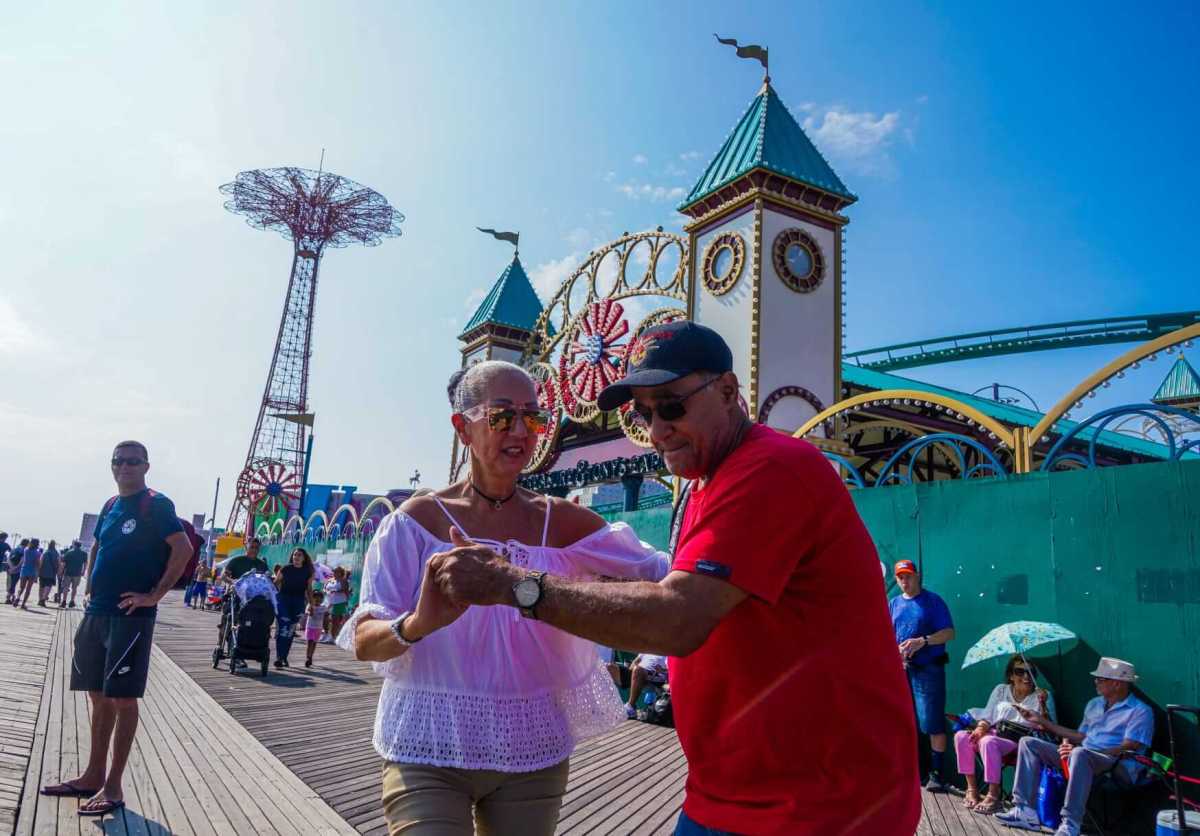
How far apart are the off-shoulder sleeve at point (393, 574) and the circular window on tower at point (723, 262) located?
38.0ft

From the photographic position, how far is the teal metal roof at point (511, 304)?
72.5 feet

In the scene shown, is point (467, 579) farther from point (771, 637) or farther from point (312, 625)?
point (312, 625)

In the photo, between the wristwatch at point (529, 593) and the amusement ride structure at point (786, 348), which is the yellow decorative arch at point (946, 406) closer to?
the amusement ride structure at point (786, 348)

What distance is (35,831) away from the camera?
442 cm

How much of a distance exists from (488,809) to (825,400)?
1152 centimetres

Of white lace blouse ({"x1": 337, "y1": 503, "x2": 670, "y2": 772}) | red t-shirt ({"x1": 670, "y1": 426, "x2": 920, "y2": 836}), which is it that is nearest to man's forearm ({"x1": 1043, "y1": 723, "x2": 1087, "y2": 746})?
white lace blouse ({"x1": 337, "y1": 503, "x2": 670, "y2": 772})

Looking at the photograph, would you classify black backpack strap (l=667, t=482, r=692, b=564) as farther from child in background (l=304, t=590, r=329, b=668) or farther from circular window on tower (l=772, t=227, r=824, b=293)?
child in background (l=304, t=590, r=329, b=668)

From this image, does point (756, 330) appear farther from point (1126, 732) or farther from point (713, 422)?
point (713, 422)

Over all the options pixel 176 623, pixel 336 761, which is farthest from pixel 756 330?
pixel 176 623

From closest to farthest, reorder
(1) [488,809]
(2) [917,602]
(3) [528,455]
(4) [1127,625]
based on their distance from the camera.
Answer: (1) [488,809], (3) [528,455], (4) [1127,625], (2) [917,602]

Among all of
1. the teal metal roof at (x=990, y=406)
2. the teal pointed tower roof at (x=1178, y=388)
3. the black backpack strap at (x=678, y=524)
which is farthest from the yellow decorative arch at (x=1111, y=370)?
the teal pointed tower roof at (x=1178, y=388)

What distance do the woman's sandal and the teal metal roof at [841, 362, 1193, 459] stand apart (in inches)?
381

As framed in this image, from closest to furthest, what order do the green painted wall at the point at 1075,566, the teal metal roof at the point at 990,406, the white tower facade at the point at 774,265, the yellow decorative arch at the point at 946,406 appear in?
the green painted wall at the point at 1075,566
the yellow decorative arch at the point at 946,406
the white tower facade at the point at 774,265
the teal metal roof at the point at 990,406

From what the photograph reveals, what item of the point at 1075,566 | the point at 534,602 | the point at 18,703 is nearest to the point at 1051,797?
the point at 1075,566
